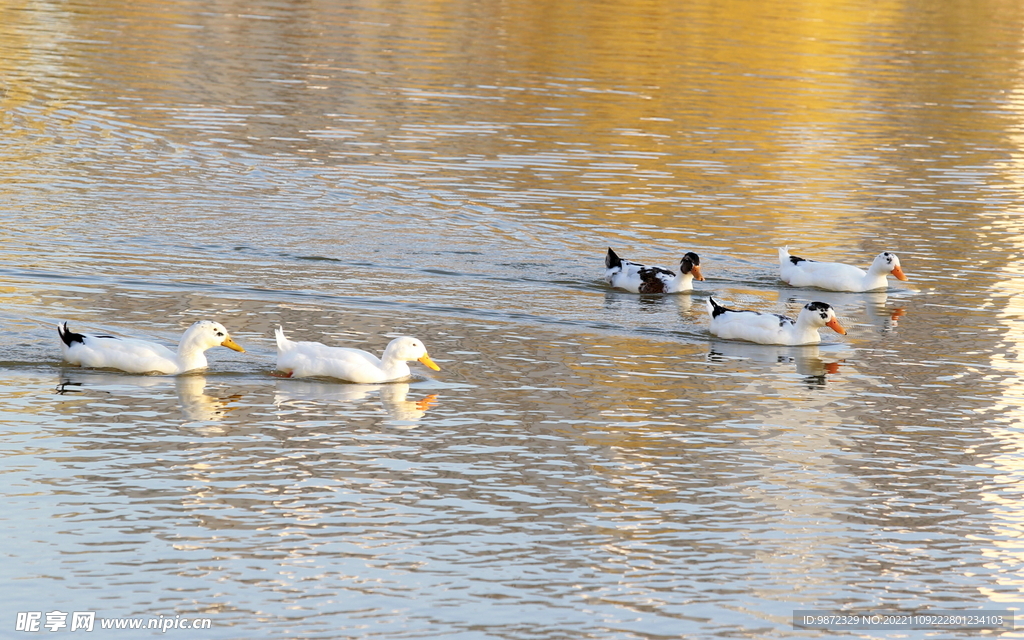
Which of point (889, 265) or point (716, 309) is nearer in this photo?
point (716, 309)

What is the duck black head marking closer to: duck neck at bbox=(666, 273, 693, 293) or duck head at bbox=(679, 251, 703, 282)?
duck head at bbox=(679, 251, 703, 282)

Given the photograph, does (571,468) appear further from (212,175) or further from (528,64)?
(528,64)

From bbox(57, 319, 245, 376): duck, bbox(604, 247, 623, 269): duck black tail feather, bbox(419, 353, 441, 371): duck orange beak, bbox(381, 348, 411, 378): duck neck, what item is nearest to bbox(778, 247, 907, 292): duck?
bbox(604, 247, 623, 269): duck black tail feather

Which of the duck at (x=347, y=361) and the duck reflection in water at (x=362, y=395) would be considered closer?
the duck reflection in water at (x=362, y=395)

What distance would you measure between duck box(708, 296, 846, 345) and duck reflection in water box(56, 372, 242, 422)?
6.16 meters

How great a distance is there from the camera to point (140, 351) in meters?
15.2

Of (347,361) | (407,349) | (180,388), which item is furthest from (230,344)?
(407,349)

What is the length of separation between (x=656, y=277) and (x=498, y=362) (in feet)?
15.0

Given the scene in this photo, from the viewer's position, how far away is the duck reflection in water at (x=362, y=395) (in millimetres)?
14547

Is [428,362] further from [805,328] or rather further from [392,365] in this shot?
[805,328]

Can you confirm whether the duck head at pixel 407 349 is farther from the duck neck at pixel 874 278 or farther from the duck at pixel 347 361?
the duck neck at pixel 874 278

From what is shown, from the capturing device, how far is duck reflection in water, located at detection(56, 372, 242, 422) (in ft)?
46.7

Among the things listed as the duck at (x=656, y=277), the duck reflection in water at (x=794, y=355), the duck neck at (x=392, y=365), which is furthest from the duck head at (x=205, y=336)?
the duck at (x=656, y=277)

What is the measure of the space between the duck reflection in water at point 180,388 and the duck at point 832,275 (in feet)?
29.7
